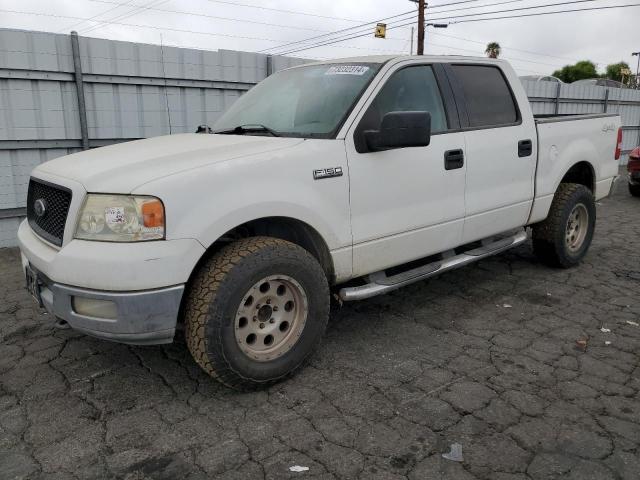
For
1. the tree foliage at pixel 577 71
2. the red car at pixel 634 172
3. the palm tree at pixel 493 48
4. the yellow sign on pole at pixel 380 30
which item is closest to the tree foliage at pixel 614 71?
the tree foliage at pixel 577 71

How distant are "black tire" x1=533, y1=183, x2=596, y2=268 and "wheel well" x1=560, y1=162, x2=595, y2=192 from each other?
A: 0.69 ft

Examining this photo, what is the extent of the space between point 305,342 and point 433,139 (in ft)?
5.53

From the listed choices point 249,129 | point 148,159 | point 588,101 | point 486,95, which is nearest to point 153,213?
point 148,159

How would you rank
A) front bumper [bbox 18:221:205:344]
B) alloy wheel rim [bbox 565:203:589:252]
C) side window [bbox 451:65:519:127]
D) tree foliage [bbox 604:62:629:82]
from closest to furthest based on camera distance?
1. front bumper [bbox 18:221:205:344]
2. side window [bbox 451:65:519:127]
3. alloy wheel rim [bbox 565:203:589:252]
4. tree foliage [bbox 604:62:629:82]

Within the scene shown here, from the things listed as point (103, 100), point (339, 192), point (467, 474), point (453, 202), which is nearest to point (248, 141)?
point (339, 192)

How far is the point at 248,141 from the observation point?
3.22m

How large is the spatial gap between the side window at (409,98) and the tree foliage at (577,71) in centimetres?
9096

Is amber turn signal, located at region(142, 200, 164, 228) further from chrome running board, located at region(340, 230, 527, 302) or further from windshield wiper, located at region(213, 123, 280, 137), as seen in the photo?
chrome running board, located at region(340, 230, 527, 302)

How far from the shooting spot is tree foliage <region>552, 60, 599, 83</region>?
276 feet

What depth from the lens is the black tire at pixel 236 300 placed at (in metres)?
2.75

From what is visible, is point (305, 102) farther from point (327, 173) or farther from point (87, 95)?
point (87, 95)

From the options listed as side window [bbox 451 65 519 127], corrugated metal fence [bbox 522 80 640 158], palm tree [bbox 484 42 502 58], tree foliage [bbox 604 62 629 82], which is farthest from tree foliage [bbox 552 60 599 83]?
side window [bbox 451 65 519 127]

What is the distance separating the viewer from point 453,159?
3.85 meters

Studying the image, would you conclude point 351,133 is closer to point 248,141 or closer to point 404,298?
point 248,141
